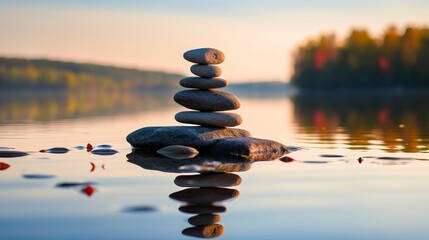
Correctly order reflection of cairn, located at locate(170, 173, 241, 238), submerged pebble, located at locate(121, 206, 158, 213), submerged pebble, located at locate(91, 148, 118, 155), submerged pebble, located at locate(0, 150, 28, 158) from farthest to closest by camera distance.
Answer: submerged pebble, located at locate(91, 148, 118, 155) < submerged pebble, located at locate(0, 150, 28, 158) < submerged pebble, located at locate(121, 206, 158, 213) < reflection of cairn, located at locate(170, 173, 241, 238)

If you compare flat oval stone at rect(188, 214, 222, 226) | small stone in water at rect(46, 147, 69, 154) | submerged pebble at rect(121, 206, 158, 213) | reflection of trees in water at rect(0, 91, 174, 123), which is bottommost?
flat oval stone at rect(188, 214, 222, 226)

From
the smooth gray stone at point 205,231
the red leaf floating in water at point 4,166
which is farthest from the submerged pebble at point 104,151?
the smooth gray stone at point 205,231

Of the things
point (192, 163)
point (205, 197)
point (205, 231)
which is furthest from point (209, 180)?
point (205, 231)

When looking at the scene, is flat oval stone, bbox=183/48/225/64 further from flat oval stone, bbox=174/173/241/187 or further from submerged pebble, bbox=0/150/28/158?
flat oval stone, bbox=174/173/241/187

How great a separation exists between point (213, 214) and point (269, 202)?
1.37m

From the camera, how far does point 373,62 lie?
365 feet

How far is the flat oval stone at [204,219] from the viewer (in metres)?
8.24

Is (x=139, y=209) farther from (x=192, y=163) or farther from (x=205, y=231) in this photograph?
(x=192, y=163)

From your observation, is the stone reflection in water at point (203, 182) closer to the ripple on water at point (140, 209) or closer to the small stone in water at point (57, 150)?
the ripple on water at point (140, 209)

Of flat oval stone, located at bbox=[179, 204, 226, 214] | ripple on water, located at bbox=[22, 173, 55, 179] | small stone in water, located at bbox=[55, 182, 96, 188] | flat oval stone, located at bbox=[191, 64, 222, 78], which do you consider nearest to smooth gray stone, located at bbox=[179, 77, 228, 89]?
flat oval stone, located at bbox=[191, 64, 222, 78]

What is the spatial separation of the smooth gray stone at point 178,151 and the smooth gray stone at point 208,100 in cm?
225

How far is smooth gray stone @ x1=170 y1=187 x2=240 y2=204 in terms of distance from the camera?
32.1 feet

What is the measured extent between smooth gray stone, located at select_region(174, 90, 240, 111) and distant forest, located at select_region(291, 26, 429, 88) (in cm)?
8902

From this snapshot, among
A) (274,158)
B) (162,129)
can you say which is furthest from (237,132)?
(274,158)
